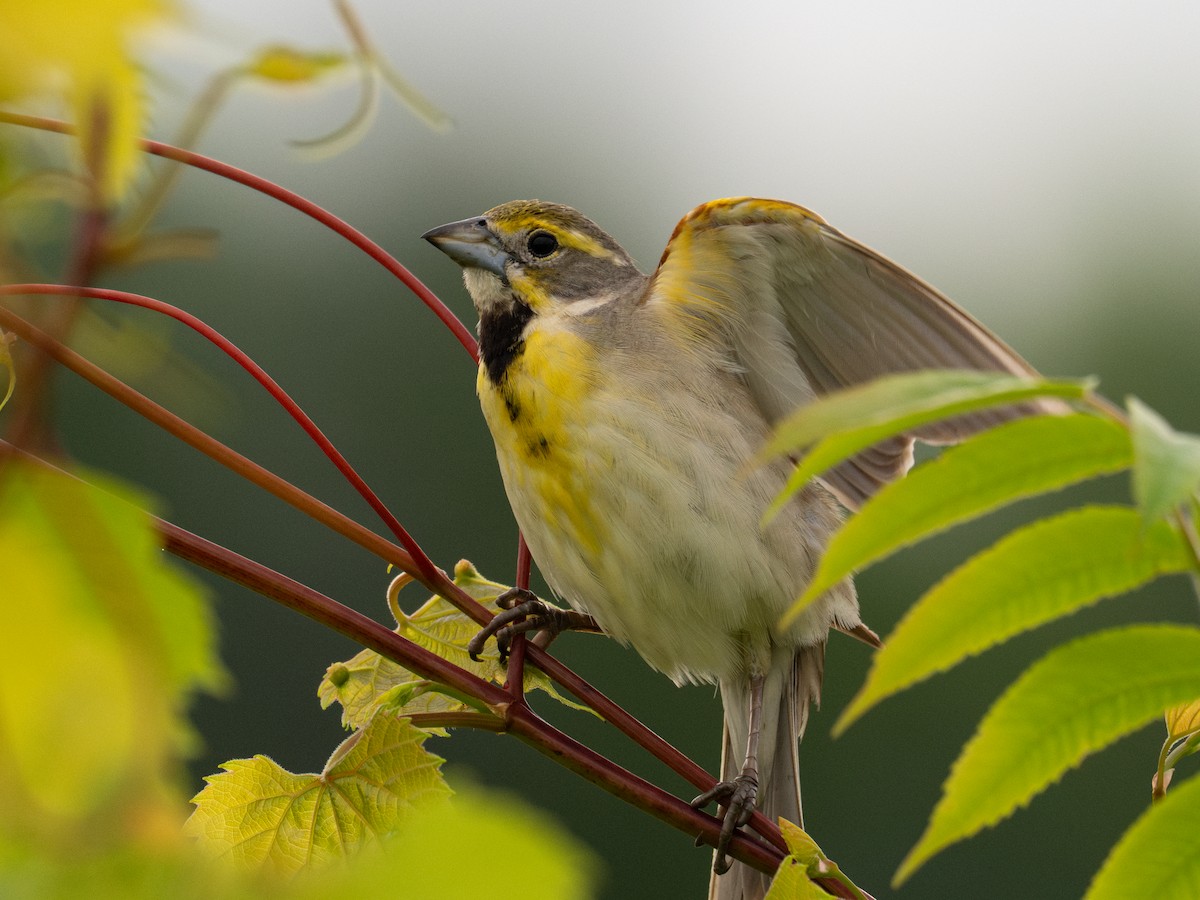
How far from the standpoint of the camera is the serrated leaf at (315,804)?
1.59m

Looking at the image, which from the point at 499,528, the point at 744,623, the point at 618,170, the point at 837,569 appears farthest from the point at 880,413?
the point at 618,170

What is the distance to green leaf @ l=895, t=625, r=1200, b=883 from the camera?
92 cm

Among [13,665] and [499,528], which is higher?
[13,665]

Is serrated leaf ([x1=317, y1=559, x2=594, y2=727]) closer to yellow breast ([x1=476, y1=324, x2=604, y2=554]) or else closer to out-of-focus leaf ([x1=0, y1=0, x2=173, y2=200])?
yellow breast ([x1=476, y1=324, x2=604, y2=554])

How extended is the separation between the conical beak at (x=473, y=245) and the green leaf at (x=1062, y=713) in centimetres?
226

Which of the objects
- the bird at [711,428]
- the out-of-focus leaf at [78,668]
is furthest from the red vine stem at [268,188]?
the bird at [711,428]

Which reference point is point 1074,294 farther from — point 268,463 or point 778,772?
point 778,772

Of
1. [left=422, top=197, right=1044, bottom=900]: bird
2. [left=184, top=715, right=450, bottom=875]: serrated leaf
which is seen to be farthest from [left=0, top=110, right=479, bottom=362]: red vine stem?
[left=422, top=197, right=1044, bottom=900]: bird

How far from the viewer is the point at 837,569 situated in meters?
0.83

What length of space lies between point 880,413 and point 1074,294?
17.6 meters

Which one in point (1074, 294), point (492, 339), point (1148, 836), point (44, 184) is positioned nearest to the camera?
point (44, 184)

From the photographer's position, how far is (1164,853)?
999mm

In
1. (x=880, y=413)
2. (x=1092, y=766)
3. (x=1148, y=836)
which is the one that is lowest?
(x=1092, y=766)

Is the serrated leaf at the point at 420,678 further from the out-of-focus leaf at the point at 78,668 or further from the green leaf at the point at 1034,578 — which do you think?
the out-of-focus leaf at the point at 78,668
